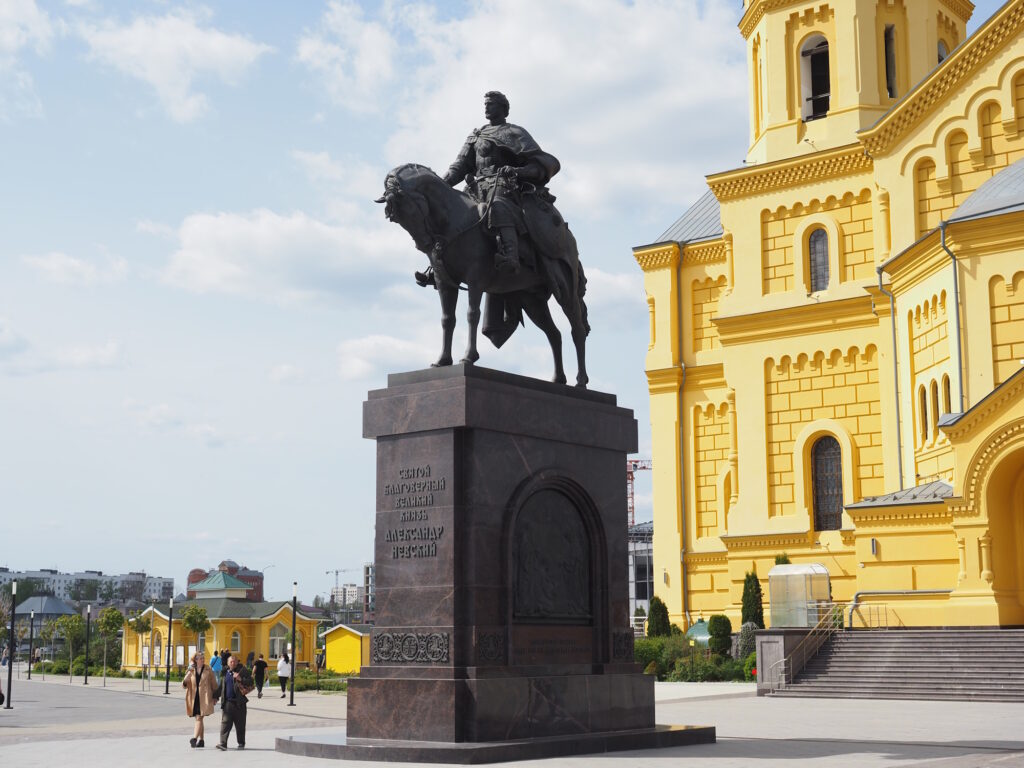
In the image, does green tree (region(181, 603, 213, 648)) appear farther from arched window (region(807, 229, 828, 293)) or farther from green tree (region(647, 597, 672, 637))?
Answer: arched window (region(807, 229, 828, 293))

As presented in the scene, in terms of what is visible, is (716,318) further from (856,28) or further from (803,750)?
(803,750)

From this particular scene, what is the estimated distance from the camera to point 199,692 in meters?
18.0

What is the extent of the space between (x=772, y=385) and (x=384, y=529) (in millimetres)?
29758

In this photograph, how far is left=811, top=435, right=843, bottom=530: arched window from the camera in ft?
134

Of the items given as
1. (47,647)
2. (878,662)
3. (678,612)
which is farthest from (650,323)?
(47,647)

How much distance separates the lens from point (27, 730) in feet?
77.2

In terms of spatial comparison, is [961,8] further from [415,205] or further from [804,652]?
[415,205]

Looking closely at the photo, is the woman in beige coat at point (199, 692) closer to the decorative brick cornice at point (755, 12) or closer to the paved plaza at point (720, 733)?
the paved plaza at point (720, 733)

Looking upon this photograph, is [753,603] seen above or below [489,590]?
below

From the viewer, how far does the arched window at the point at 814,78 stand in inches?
1725

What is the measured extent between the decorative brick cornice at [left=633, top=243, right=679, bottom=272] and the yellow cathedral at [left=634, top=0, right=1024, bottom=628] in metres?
0.10

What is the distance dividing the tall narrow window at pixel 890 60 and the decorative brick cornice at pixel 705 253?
8.44 metres

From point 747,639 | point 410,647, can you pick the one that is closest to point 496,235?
point 410,647

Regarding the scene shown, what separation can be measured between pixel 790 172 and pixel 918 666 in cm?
1998
